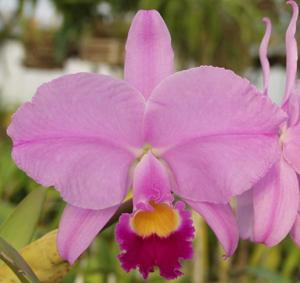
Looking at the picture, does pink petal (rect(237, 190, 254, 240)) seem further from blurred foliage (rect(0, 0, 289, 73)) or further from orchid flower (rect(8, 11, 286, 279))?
blurred foliage (rect(0, 0, 289, 73))

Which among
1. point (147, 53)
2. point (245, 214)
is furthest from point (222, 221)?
point (147, 53)

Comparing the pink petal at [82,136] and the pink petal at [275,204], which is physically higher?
the pink petal at [82,136]

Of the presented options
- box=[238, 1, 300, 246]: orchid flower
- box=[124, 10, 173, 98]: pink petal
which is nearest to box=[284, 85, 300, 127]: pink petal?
box=[238, 1, 300, 246]: orchid flower

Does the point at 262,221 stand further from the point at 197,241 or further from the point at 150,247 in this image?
the point at 197,241

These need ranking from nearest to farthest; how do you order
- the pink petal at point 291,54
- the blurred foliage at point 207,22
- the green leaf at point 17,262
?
the green leaf at point 17,262 → the pink petal at point 291,54 → the blurred foliage at point 207,22

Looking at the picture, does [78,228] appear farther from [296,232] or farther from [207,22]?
[207,22]

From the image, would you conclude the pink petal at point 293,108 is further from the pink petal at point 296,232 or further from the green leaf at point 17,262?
the green leaf at point 17,262

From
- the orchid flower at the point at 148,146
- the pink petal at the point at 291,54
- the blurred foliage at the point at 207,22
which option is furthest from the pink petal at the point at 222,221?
the blurred foliage at the point at 207,22
